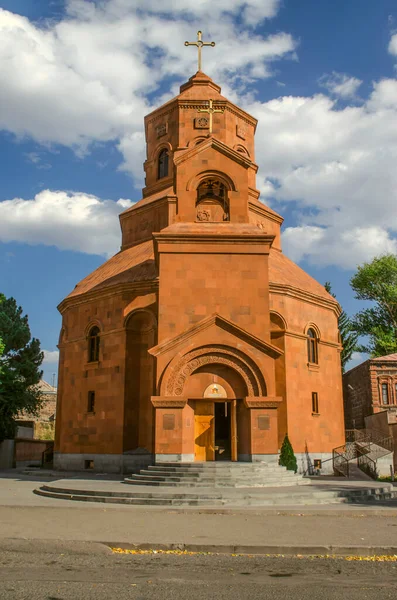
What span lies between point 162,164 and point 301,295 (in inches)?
446

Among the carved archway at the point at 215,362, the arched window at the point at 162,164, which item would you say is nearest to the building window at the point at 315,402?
the carved archway at the point at 215,362

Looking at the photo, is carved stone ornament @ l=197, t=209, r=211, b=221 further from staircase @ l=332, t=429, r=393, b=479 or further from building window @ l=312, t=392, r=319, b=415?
staircase @ l=332, t=429, r=393, b=479

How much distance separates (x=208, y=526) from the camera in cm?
1095

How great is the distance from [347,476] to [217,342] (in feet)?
29.2

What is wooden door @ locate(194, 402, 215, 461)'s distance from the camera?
722 inches

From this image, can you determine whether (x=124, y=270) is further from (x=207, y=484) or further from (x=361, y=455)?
(x=361, y=455)

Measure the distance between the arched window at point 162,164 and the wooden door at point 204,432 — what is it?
1569cm

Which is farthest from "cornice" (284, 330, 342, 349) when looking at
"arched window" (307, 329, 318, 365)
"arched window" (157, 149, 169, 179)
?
"arched window" (157, 149, 169, 179)

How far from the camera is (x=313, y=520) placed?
465 inches

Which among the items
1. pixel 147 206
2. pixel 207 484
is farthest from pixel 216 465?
pixel 147 206

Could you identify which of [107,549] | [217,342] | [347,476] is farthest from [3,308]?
[107,549]

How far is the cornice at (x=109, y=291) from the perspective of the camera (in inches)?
914

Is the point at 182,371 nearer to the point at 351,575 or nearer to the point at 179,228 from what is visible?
the point at 179,228

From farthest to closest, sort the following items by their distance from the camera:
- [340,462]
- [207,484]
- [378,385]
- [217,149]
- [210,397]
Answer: [378,385] < [340,462] < [217,149] < [210,397] < [207,484]
